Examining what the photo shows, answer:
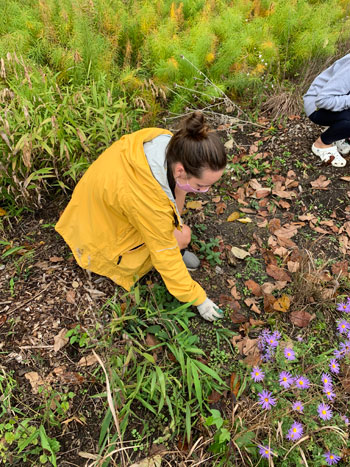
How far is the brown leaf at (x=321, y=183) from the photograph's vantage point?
2.80 meters

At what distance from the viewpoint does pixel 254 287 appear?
2.25 m

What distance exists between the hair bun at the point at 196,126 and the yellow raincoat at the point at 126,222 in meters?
0.25

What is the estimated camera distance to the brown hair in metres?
1.55

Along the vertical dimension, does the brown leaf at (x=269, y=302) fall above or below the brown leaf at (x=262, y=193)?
below

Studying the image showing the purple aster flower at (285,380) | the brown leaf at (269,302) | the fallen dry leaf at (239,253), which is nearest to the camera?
the purple aster flower at (285,380)

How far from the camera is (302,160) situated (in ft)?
9.82

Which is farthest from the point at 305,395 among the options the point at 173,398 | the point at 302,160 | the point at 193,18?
the point at 193,18

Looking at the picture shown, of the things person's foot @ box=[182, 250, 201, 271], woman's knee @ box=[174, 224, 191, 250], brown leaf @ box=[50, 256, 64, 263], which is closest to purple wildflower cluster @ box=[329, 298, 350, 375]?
person's foot @ box=[182, 250, 201, 271]

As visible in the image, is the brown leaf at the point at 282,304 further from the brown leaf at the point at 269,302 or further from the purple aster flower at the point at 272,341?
the purple aster flower at the point at 272,341

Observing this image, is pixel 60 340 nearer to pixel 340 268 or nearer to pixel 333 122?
pixel 340 268

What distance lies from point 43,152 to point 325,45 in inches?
114

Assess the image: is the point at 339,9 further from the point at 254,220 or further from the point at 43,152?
the point at 43,152

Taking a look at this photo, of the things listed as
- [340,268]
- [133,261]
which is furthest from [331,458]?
[133,261]

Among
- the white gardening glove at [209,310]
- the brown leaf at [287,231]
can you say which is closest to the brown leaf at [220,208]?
the brown leaf at [287,231]
